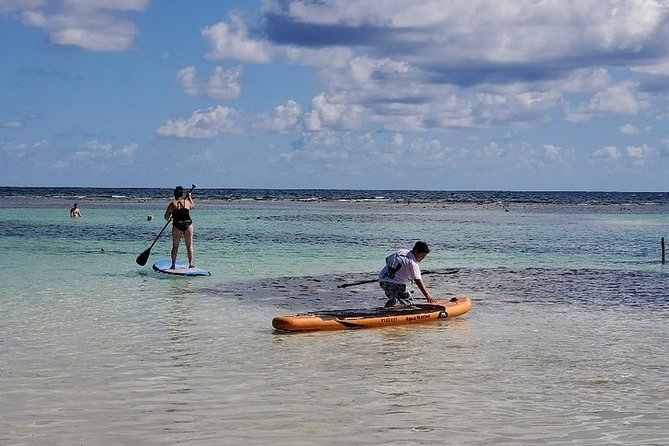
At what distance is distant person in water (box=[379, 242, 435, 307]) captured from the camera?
1343 cm

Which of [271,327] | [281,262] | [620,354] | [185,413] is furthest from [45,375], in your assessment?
[281,262]

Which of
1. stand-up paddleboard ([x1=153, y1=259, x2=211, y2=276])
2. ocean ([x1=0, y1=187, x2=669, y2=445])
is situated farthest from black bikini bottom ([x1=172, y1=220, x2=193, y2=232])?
ocean ([x1=0, y1=187, x2=669, y2=445])

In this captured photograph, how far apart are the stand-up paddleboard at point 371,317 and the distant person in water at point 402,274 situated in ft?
0.90

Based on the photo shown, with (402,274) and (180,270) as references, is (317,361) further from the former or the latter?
(180,270)

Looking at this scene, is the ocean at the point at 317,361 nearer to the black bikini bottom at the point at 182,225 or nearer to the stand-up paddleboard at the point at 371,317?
the stand-up paddleboard at the point at 371,317

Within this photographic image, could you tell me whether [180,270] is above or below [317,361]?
above

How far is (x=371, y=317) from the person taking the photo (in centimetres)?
1315

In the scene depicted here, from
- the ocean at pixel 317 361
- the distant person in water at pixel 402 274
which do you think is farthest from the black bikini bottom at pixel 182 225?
the distant person in water at pixel 402 274

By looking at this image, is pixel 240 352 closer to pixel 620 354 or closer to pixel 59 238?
pixel 620 354

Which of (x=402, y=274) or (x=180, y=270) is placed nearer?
(x=402, y=274)

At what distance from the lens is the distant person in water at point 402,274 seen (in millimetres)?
13433

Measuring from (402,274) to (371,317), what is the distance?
110 centimetres

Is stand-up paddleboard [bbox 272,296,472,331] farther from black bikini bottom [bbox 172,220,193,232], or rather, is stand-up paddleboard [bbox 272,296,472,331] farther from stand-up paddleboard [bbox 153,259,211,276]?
black bikini bottom [bbox 172,220,193,232]

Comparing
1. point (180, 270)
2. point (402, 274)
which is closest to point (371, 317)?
point (402, 274)
